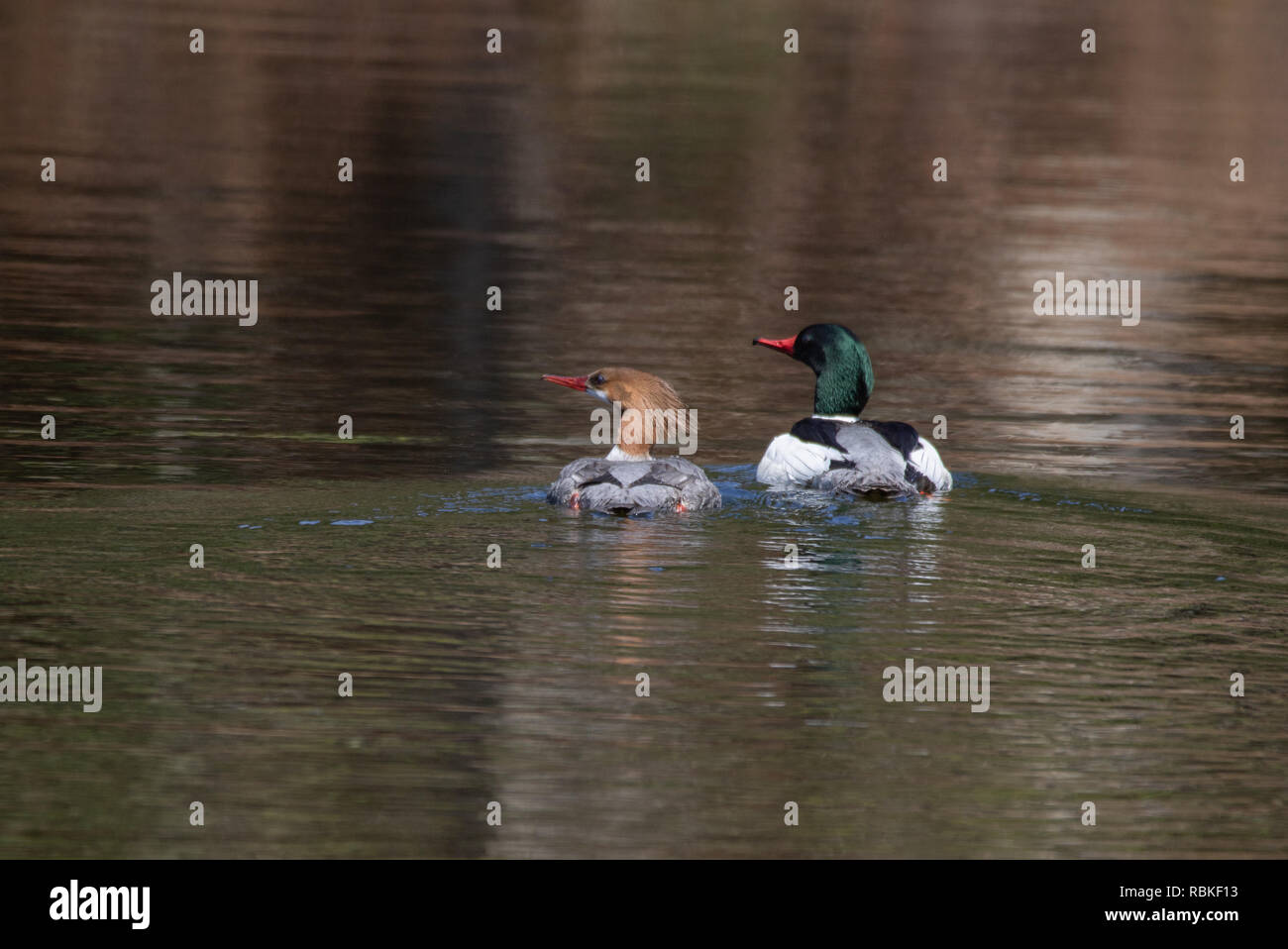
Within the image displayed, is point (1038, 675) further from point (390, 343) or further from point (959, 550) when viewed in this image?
point (390, 343)

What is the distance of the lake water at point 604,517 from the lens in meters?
8.30

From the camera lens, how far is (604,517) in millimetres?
12531

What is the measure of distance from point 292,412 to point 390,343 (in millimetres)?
3408

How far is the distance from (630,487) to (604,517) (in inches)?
8.9

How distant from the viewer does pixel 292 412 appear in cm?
1593

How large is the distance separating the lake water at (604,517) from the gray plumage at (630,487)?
13 centimetres

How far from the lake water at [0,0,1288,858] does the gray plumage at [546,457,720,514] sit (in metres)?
0.13
